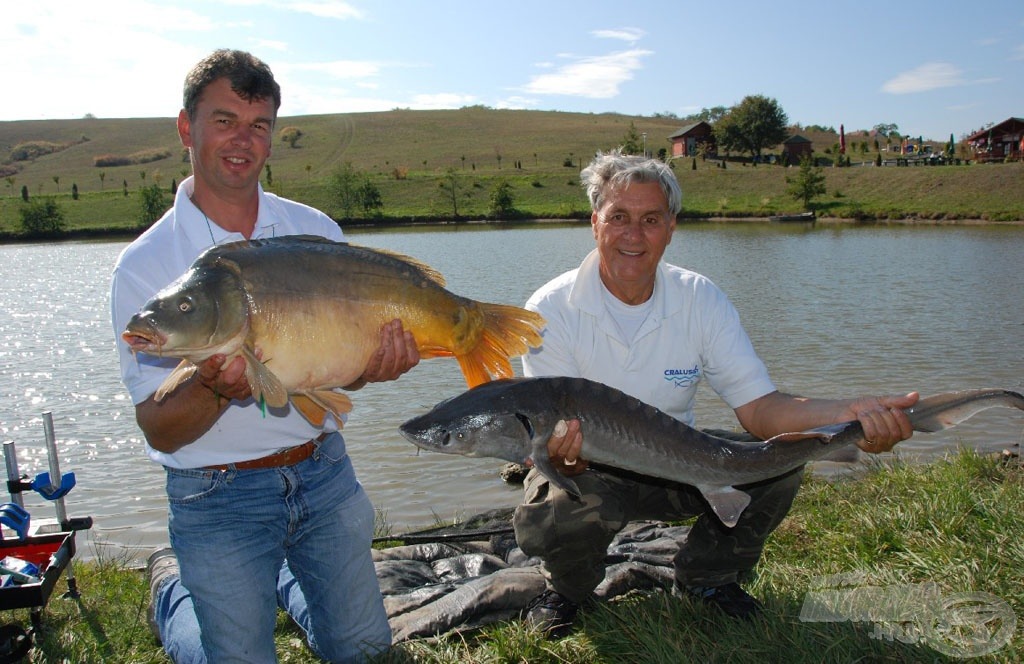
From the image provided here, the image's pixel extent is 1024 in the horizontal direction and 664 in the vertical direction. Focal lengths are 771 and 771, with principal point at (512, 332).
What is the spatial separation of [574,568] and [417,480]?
399 centimetres

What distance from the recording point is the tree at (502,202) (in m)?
56.9

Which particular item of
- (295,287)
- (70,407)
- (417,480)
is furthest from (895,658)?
(70,407)

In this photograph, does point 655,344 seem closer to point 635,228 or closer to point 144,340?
point 635,228

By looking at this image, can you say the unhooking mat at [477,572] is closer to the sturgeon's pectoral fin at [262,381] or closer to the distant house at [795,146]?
the sturgeon's pectoral fin at [262,381]

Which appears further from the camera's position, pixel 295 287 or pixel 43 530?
pixel 43 530

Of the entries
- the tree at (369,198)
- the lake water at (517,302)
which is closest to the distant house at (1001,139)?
the lake water at (517,302)

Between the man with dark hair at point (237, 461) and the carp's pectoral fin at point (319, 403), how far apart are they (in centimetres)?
14

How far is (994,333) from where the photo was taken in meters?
13.5

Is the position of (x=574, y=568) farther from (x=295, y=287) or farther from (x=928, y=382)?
(x=928, y=382)

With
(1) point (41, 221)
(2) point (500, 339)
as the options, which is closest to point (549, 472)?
(2) point (500, 339)

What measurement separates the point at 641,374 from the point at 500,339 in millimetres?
1104

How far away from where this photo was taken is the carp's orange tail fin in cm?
295

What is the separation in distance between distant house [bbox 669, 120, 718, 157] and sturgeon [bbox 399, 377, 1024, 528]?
267 ft

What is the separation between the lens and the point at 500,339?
9.72 feet
